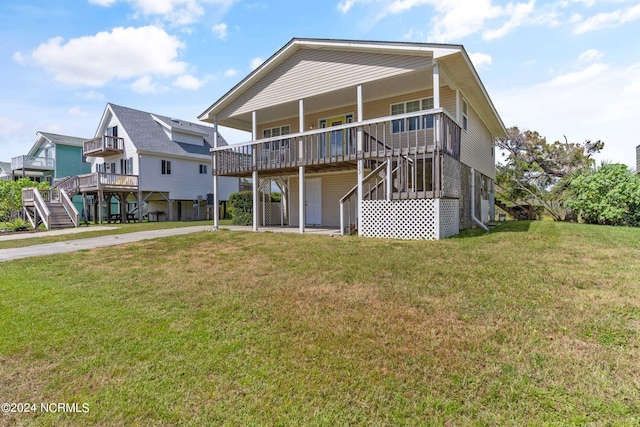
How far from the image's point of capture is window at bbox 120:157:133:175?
22.4 m

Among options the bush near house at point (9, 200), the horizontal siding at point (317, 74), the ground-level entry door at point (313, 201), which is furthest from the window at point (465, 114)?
the bush near house at point (9, 200)

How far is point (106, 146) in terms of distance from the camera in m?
22.6

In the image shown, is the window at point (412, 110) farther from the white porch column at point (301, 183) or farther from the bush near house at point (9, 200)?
the bush near house at point (9, 200)

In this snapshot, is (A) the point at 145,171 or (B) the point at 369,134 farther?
(A) the point at 145,171

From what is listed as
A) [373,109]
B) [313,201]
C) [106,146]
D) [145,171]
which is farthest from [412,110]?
[106,146]

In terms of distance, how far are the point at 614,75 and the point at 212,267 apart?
64.1 ft

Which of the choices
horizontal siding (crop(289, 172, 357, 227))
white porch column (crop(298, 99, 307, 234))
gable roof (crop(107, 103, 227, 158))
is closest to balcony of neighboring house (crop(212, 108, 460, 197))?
white porch column (crop(298, 99, 307, 234))

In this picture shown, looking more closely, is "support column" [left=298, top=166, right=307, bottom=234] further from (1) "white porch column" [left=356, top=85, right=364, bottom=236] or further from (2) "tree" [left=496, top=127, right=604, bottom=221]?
(2) "tree" [left=496, top=127, right=604, bottom=221]

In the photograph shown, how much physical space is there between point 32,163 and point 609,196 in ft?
138

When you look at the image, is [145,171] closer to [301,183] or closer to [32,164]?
[32,164]

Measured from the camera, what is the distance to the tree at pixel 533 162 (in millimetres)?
23859

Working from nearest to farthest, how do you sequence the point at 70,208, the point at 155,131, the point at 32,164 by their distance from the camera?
1. the point at 70,208
2. the point at 155,131
3. the point at 32,164

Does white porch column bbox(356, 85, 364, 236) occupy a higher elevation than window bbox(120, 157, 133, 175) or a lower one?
lower

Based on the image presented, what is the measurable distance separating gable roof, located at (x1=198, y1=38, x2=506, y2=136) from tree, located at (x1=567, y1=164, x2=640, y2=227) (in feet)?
16.7
